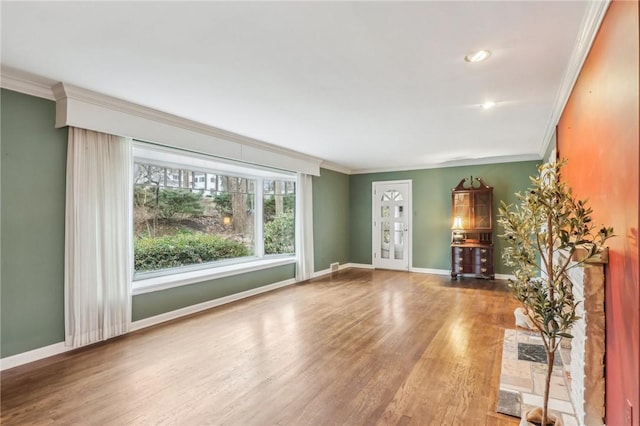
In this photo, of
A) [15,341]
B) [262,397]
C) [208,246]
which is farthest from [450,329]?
[15,341]

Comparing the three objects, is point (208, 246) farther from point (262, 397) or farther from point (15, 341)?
point (262, 397)

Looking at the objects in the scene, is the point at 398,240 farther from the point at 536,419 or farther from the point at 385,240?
the point at 536,419

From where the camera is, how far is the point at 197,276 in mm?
4371

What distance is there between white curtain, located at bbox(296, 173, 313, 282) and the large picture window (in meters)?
0.24

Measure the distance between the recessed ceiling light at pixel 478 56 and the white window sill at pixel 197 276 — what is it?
12.7 feet

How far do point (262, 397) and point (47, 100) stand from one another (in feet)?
10.4

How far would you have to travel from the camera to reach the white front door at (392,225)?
24.4ft

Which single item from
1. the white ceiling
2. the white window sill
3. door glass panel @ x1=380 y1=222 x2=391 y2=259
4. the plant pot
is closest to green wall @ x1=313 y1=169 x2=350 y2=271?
door glass panel @ x1=380 y1=222 x2=391 y2=259

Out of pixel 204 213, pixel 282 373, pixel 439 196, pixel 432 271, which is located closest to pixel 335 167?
pixel 439 196

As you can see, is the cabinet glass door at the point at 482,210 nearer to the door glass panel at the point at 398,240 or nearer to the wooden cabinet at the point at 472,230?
the wooden cabinet at the point at 472,230

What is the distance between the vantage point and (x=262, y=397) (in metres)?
2.28

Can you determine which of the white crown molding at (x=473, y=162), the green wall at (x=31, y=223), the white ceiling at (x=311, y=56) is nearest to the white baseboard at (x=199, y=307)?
the green wall at (x=31, y=223)

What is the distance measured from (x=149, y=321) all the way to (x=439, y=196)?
5.85 metres

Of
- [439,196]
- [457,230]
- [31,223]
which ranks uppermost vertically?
[439,196]
